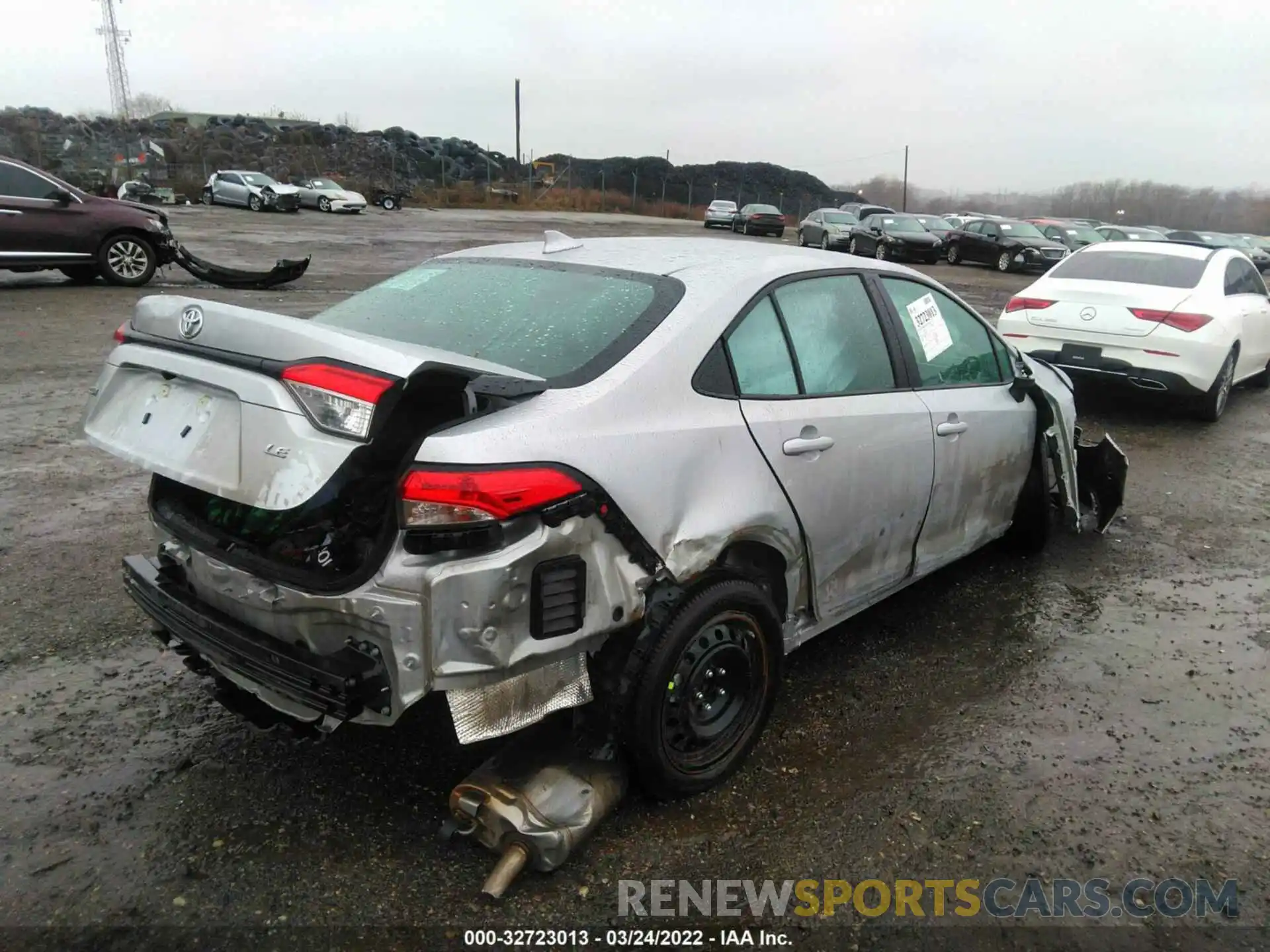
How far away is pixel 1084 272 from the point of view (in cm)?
826

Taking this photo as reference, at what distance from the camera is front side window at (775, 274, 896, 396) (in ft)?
10.4

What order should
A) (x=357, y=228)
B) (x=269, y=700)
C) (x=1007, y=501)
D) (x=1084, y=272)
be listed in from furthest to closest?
(x=357, y=228)
(x=1084, y=272)
(x=1007, y=501)
(x=269, y=700)

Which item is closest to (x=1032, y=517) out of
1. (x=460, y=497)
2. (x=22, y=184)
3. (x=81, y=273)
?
(x=460, y=497)

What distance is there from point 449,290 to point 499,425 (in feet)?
3.82

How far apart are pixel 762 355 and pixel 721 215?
39.2m

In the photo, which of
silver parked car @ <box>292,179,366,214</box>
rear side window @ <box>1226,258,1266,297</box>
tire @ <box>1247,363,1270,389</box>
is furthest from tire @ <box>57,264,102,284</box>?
silver parked car @ <box>292,179,366,214</box>

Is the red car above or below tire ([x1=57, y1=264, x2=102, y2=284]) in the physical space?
above

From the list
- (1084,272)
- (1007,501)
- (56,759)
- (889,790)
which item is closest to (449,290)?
(56,759)

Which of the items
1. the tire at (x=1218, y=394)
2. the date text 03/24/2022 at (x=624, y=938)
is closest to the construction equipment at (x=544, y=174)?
the tire at (x=1218, y=394)

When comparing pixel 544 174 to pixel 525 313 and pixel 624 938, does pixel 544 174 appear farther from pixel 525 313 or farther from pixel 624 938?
pixel 624 938

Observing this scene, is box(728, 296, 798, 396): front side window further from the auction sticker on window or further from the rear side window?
the rear side window

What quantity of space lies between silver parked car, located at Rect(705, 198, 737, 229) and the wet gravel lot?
3721 cm

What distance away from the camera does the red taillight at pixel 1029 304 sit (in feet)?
26.0

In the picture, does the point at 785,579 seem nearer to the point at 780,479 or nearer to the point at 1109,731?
the point at 780,479
